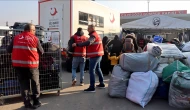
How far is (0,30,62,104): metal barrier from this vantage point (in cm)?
420

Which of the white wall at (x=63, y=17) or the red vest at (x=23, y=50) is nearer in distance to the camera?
the red vest at (x=23, y=50)

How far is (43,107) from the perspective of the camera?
418 cm

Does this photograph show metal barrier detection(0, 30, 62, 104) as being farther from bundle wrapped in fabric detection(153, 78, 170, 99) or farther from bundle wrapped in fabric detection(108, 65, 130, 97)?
bundle wrapped in fabric detection(153, 78, 170, 99)

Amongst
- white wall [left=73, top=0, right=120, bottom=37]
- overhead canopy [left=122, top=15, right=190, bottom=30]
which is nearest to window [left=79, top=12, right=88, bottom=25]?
white wall [left=73, top=0, right=120, bottom=37]

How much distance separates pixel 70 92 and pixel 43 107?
1.18 m

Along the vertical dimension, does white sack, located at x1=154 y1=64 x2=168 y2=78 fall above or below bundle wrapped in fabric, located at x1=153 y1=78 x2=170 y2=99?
above

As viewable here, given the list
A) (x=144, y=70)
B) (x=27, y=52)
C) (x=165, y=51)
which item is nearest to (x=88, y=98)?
(x=144, y=70)

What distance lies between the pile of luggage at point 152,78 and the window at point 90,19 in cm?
451

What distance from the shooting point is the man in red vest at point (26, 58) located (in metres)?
3.81

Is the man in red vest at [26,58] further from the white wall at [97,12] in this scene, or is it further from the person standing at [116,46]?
the white wall at [97,12]

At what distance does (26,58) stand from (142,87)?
7.57 feet

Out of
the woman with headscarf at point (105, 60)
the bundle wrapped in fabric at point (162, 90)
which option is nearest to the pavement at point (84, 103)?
the bundle wrapped in fabric at point (162, 90)

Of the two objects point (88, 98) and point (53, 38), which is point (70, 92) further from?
point (53, 38)

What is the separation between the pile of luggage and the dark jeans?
5.44ft
